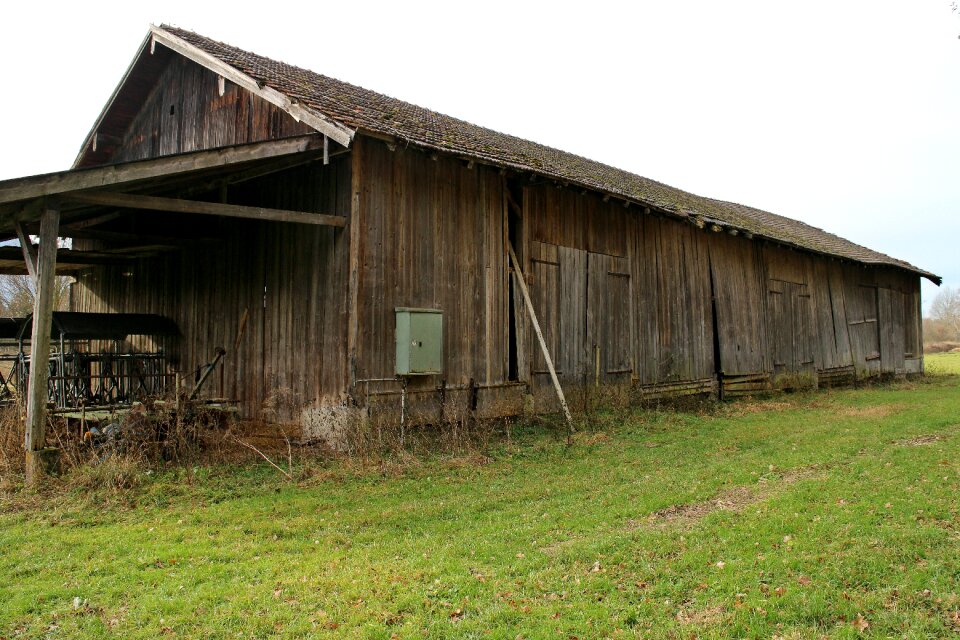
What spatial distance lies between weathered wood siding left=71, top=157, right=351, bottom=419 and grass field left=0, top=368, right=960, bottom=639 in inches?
89.9

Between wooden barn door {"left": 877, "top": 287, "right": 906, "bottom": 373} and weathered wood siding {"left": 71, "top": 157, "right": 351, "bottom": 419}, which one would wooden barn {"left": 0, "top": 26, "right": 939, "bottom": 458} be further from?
wooden barn door {"left": 877, "top": 287, "right": 906, "bottom": 373}

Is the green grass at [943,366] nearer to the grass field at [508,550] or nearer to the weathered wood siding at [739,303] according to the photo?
the weathered wood siding at [739,303]

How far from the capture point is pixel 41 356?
762 centimetres

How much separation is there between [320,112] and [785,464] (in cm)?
748

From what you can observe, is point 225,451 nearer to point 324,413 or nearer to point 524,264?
point 324,413

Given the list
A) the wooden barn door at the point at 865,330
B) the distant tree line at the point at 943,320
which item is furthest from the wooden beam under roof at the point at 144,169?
the distant tree line at the point at 943,320

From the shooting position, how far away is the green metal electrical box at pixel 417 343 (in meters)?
9.91

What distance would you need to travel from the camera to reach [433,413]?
1041 centimetres

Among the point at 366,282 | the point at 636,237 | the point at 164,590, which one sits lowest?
the point at 164,590

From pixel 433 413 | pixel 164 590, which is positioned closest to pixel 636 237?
pixel 433 413

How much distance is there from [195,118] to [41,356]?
6.74 m

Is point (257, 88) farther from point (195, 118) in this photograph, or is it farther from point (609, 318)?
point (609, 318)

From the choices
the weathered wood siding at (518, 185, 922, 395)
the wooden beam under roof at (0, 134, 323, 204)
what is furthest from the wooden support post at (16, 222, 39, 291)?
the weathered wood siding at (518, 185, 922, 395)

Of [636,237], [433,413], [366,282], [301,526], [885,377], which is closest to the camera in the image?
[301,526]
